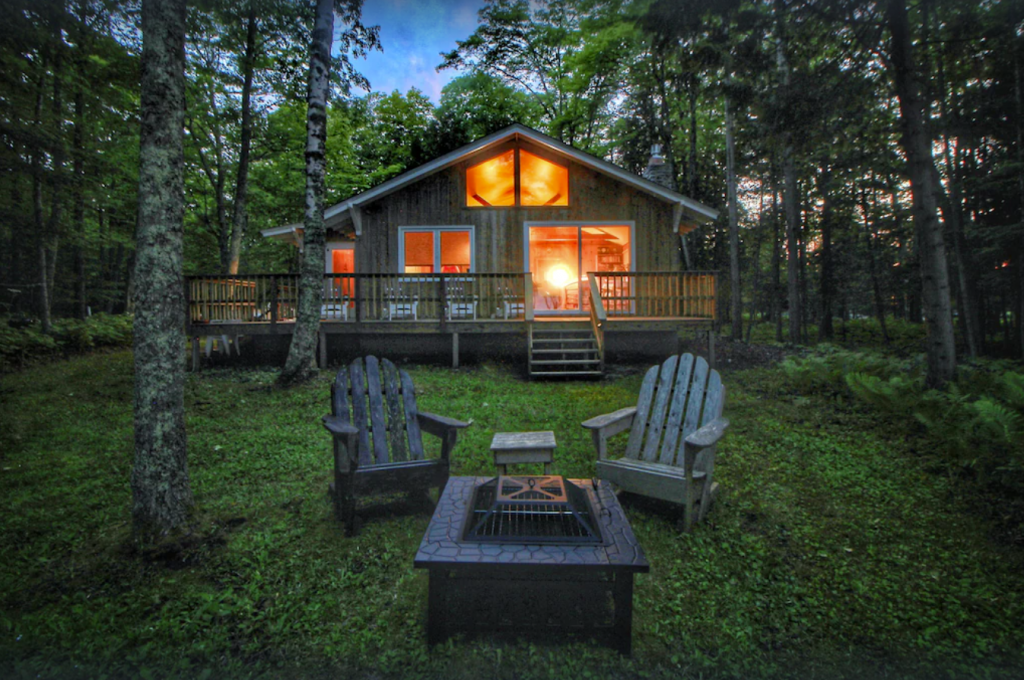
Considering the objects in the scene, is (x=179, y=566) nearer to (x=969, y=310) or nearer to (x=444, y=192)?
(x=444, y=192)

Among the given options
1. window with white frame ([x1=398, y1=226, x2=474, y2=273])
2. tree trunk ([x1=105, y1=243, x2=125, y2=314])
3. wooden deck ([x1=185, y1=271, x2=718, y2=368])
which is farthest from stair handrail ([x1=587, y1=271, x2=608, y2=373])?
tree trunk ([x1=105, y1=243, x2=125, y2=314])

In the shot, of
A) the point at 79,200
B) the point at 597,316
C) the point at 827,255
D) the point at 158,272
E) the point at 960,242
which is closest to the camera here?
the point at 158,272

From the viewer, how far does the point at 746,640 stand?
2496 mm

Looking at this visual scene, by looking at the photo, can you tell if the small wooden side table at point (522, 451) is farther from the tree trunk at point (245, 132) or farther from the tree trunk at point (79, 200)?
the tree trunk at point (245, 132)

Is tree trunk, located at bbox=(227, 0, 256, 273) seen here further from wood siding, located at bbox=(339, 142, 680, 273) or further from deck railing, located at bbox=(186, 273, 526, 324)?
deck railing, located at bbox=(186, 273, 526, 324)

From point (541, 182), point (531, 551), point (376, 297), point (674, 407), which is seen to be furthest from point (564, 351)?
point (531, 551)

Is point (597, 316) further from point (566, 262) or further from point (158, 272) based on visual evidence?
point (158, 272)

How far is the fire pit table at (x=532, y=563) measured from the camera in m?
2.25

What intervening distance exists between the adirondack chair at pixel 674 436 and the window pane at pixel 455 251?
8537mm

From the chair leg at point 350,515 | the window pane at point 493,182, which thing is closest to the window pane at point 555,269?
the window pane at point 493,182

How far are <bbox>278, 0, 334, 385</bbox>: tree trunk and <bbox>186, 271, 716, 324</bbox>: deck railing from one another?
1.67 m

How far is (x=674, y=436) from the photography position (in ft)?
13.3

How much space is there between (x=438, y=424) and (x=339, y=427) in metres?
0.72

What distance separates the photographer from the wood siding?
12016 mm
